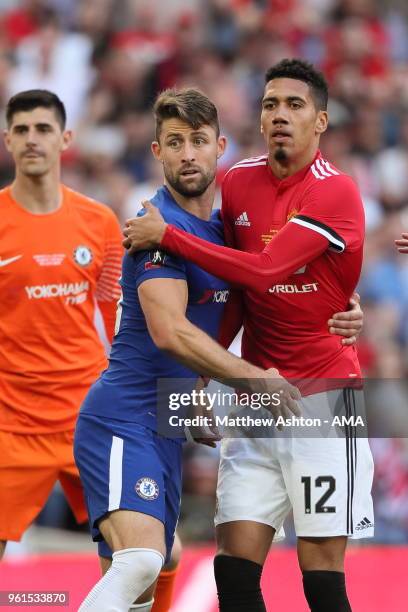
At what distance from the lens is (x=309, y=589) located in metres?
5.01

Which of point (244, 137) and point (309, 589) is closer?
point (309, 589)

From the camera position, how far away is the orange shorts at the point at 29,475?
20.1 feet

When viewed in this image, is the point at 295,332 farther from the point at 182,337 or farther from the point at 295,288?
the point at 182,337

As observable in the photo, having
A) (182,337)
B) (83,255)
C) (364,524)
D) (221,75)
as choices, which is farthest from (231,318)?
(221,75)

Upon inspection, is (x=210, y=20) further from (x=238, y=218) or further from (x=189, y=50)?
(x=238, y=218)

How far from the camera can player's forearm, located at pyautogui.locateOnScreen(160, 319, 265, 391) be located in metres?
4.80

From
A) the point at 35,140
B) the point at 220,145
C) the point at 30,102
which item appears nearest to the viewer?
the point at 220,145

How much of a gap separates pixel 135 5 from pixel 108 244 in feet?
19.0

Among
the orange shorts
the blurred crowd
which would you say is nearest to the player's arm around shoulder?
the orange shorts

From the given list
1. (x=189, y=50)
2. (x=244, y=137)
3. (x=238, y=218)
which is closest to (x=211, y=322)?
(x=238, y=218)

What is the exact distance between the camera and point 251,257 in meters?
4.92

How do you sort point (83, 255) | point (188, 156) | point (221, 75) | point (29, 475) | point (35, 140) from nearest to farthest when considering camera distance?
1. point (188, 156)
2. point (29, 475)
3. point (83, 255)
4. point (35, 140)
5. point (221, 75)

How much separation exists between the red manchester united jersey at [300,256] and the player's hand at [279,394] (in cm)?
23

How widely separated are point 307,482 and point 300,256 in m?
0.90
